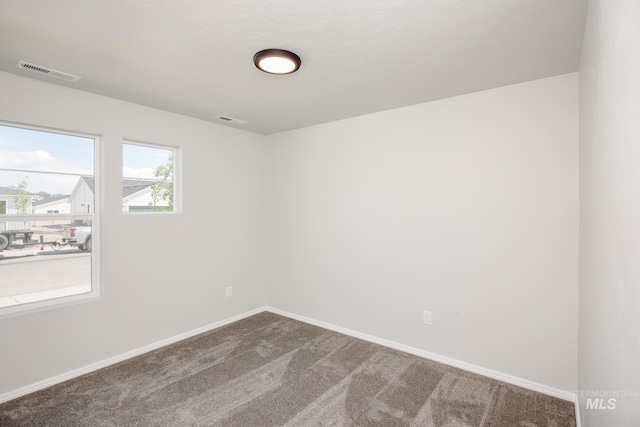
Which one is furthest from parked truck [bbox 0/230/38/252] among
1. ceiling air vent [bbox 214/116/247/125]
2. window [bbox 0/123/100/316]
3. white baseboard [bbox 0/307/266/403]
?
ceiling air vent [bbox 214/116/247/125]

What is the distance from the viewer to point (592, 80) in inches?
63.5

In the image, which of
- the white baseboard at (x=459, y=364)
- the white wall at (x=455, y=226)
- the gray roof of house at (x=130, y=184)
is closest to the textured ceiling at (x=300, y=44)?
the white wall at (x=455, y=226)

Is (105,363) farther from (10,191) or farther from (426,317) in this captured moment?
(426,317)

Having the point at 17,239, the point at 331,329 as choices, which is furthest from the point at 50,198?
the point at 331,329

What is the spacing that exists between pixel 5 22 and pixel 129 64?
65cm

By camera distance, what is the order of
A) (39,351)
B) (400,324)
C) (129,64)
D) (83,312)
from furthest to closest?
(400,324) < (83,312) < (39,351) < (129,64)

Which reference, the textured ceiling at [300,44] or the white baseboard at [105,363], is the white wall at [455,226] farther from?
the white baseboard at [105,363]

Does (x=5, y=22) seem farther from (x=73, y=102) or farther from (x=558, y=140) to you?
(x=558, y=140)

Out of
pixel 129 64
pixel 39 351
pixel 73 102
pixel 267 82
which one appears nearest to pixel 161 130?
pixel 73 102

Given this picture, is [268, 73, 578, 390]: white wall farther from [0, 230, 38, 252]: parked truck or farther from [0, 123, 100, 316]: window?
[0, 230, 38, 252]: parked truck

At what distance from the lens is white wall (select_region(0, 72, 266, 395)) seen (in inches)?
102

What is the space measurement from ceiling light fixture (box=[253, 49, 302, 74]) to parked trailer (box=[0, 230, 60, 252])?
7.92 feet

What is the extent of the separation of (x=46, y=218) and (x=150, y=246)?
89cm

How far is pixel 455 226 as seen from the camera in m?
2.96
